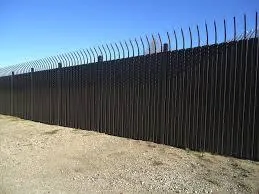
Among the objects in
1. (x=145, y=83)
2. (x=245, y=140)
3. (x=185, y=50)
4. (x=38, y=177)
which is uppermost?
(x=185, y=50)

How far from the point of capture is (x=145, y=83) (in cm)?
870

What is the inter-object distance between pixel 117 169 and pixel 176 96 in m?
2.01

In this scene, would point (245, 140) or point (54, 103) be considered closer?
point (245, 140)

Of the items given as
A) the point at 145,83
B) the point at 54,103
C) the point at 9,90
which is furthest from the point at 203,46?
the point at 9,90

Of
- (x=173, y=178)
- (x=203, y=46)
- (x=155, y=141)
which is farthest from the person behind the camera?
(x=155, y=141)

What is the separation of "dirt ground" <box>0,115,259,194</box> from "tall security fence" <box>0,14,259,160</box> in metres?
0.35

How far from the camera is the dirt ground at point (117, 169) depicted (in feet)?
18.7

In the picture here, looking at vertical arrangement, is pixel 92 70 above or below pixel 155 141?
above

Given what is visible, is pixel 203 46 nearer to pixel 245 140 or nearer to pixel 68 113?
pixel 245 140

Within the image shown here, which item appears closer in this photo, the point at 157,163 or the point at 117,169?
the point at 117,169

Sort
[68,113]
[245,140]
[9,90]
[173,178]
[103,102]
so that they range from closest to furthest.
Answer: [173,178]
[245,140]
[103,102]
[68,113]
[9,90]

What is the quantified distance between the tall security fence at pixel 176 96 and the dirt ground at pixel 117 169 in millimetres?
354

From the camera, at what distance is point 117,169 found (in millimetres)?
6777

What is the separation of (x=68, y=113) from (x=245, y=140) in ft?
22.3
